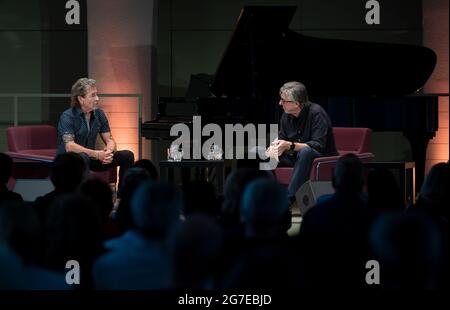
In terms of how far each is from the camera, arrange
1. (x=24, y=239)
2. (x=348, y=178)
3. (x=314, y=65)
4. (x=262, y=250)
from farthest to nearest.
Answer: (x=314, y=65) → (x=348, y=178) → (x=24, y=239) → (x=262, y=250)

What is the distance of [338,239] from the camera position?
115 inches

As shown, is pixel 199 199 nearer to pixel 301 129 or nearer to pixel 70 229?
pixel 70 229

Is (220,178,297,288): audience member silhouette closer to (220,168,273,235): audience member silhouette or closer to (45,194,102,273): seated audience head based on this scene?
(45,194,102,273): seated audience head

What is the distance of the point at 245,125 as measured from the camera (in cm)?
677

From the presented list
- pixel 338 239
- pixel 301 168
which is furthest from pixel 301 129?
pixel 338 239

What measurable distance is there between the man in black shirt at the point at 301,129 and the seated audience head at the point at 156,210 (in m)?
3.96

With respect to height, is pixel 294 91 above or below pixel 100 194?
above

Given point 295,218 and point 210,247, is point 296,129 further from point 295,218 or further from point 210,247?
point 210,247

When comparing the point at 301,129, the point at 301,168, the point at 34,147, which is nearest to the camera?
the point at 301,168

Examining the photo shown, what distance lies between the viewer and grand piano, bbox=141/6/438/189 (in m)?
6.79

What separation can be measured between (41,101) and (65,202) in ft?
24.9

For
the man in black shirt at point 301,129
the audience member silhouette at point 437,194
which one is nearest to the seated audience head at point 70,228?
the audience member silhouette at point 437,194

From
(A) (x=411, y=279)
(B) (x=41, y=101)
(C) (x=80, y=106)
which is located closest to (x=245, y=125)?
(C) (x=80, y=106)

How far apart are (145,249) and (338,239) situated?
87 centimetres
